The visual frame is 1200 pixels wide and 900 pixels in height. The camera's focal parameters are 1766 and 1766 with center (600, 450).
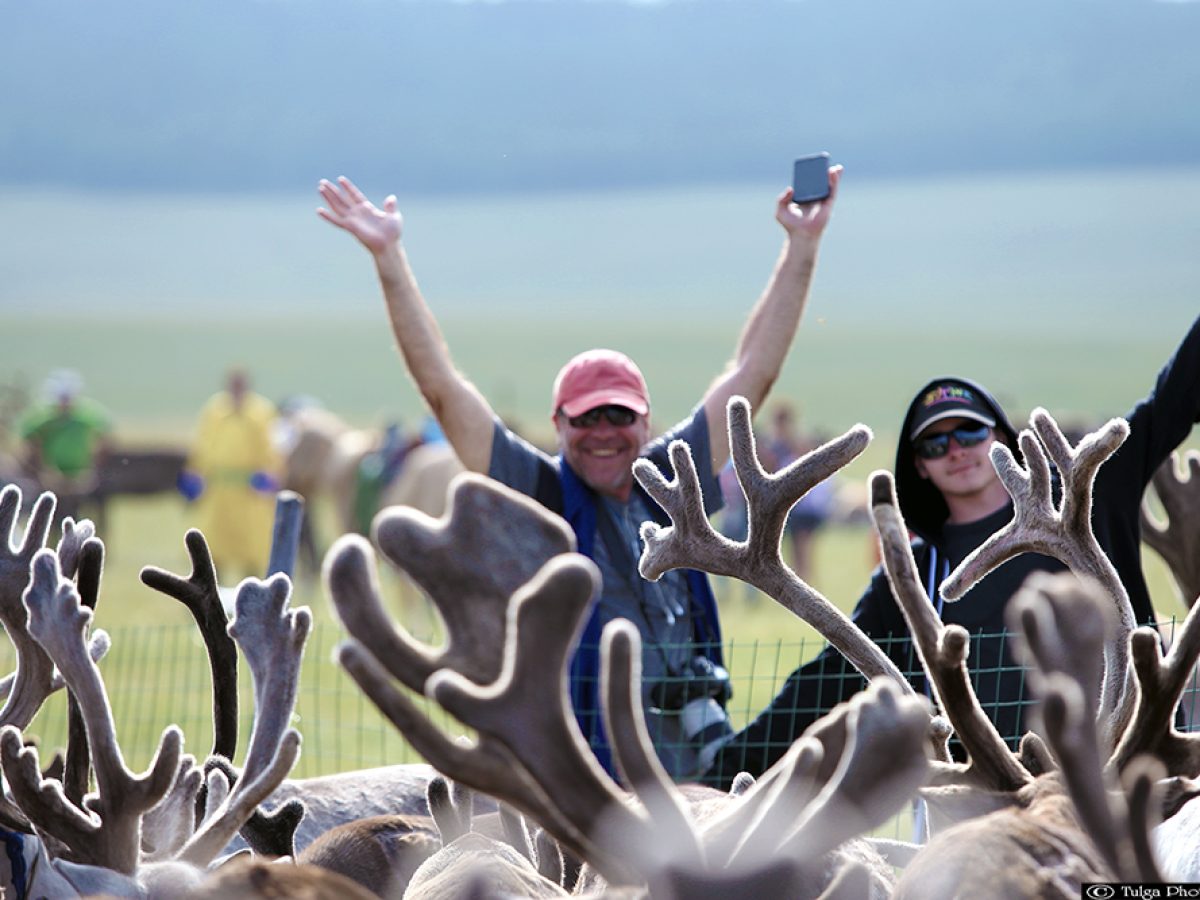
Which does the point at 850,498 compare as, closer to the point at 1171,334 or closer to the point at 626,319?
the point at 1171,334

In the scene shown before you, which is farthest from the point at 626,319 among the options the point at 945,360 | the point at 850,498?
the point at 850,498

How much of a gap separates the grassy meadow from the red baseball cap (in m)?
3.84

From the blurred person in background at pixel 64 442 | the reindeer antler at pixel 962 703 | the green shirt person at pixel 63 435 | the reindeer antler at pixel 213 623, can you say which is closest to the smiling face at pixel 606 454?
the reindeer antler at pixel 213 623

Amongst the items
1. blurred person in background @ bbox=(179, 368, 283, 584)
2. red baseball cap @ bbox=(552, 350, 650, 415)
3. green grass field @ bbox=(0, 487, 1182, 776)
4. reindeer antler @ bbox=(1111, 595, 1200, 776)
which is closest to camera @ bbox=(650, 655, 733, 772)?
green grass field @ bbox=(0, 487, 1182, 776)

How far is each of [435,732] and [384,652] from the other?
153 millimetres

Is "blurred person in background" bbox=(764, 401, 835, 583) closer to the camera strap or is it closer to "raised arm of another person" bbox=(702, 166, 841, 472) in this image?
"raised arm of another person" bbox=(702, 166, 841, 472)

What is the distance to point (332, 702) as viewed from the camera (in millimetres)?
11750

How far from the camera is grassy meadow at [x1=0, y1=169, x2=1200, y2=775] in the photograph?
61.7 feet

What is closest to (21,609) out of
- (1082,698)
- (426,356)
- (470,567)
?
(426,356)

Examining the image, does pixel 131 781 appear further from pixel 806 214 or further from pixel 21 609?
pixel 806 214

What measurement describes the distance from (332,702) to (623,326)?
128187mm

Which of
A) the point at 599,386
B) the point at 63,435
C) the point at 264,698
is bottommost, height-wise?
the point at 63,435

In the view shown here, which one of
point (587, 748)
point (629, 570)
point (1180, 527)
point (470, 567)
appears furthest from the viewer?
point (1180, 527)

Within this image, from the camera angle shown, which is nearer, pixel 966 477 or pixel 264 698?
pixel 264 698
